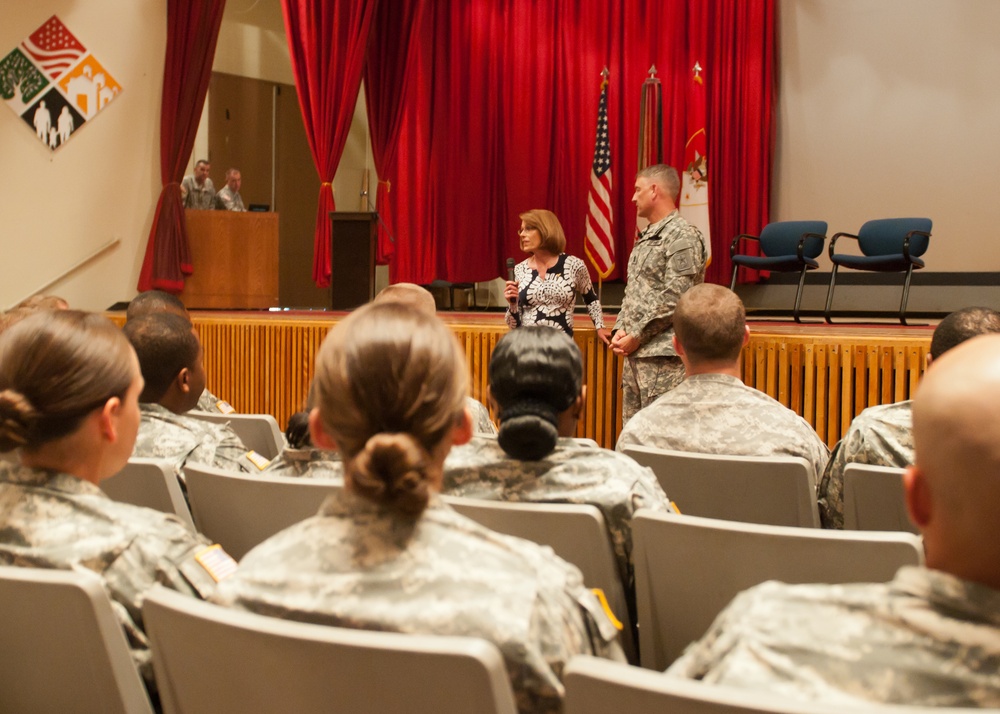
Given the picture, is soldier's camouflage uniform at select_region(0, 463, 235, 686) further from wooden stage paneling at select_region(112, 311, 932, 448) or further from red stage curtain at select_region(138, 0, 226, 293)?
red stage curtain at select_region(138, 0, 226, 293)

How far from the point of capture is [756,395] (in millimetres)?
2473

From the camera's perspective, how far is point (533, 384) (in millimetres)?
1769

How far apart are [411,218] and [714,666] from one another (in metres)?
8.04

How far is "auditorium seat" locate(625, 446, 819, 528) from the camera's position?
2.05 metres

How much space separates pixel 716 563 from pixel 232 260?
6.85m

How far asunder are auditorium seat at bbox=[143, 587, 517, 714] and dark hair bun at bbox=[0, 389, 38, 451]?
452mm

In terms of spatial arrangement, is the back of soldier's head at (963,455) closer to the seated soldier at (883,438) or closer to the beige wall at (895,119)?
the seated soldier at (883,438)

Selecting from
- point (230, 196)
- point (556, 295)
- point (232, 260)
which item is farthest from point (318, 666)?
point (230, 196)

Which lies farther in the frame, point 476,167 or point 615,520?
point 476,167

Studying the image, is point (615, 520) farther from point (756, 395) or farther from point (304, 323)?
point (304, 323)

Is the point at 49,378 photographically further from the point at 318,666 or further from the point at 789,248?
the point at 789,248

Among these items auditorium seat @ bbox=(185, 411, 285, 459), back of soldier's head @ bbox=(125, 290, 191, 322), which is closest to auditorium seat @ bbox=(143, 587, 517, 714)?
auditorium seat @ bbox=(185, 411, 285, 459)

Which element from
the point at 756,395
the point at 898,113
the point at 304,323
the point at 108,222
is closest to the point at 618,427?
the point at 304,323

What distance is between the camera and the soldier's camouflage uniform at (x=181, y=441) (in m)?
2.39
